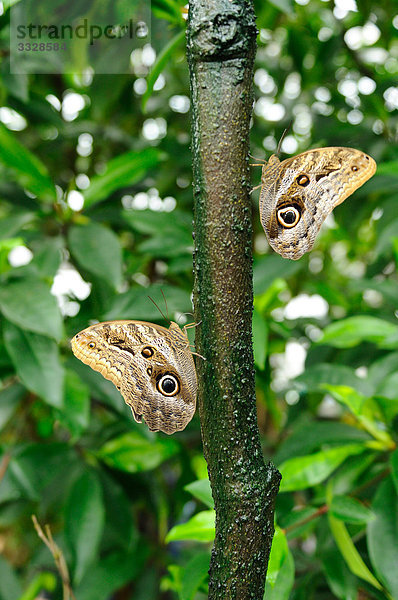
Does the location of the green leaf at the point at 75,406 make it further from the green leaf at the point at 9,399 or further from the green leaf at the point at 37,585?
the green leaf at the point at 37,585

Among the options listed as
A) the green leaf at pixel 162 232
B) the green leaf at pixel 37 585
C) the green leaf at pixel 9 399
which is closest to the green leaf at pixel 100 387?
the green leaf at pixel 9 399

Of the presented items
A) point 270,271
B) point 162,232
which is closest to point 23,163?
point 162,232

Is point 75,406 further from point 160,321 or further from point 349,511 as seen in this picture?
point 349,511

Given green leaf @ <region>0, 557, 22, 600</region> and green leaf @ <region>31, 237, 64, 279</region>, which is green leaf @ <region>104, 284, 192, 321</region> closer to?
green leaf @ <region>31, 237, 64, 279</region>

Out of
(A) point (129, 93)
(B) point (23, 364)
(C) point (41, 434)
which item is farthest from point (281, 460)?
(A) point (129, 93)

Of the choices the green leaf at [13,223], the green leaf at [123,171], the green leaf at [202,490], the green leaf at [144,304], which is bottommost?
the green leaf at [202,490]

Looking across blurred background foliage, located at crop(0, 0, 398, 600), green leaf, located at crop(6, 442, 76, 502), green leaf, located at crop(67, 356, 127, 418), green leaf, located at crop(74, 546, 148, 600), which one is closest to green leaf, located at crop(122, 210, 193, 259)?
blurred background foliage, located at crop(0, 0, 398, 600)
